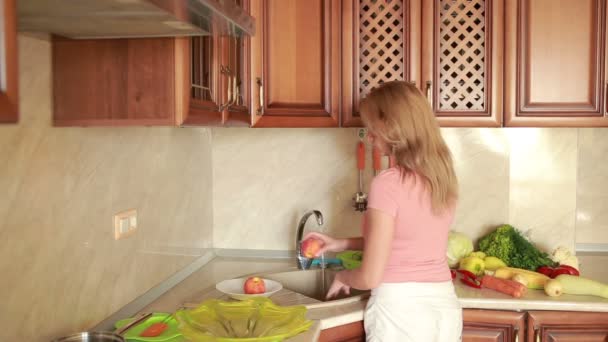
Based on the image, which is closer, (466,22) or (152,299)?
(152,299)

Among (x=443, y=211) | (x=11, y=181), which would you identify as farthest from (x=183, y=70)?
(x=443, y=211)

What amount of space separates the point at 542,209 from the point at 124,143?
6.04 feet

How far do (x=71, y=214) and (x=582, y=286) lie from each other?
5.53 ft

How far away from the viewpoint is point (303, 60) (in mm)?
2494

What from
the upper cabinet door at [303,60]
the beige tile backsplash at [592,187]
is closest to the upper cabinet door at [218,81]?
the upper cabinet door at [303,60]

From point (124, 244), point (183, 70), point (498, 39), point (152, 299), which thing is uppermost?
point (498, 39)

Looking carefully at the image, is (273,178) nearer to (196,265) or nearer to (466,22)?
(196,265)

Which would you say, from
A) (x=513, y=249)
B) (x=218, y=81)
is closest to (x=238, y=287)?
(x=218, y=81)

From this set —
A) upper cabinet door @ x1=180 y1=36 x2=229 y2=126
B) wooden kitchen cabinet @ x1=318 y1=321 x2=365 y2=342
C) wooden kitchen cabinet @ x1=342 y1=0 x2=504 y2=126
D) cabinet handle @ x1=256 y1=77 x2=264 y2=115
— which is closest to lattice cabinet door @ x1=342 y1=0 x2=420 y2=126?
wooden kitchen cabinet @ x1=342 y1=0 x2=504 y2=126

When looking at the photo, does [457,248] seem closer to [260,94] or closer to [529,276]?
[529,276]

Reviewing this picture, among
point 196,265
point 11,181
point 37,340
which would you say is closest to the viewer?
point 11,181

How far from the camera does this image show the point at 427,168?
1.89 metres

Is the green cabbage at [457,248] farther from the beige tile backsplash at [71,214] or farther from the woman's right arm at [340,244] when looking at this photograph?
the beige tile backsplash at [71,214]

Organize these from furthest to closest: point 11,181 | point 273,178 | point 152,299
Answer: point 273,178
point 152,299
point 11,181
